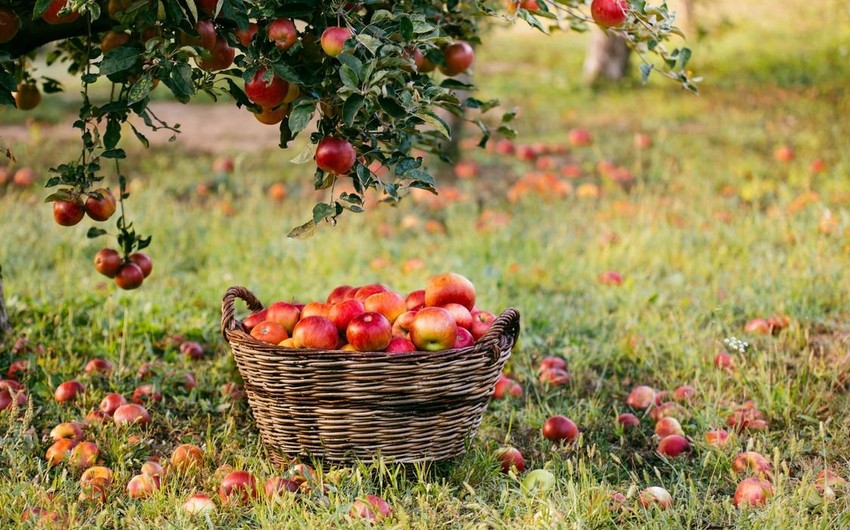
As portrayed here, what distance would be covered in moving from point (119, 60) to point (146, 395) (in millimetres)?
1292

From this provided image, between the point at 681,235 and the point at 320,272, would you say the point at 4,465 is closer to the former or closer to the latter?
the point at 320,272

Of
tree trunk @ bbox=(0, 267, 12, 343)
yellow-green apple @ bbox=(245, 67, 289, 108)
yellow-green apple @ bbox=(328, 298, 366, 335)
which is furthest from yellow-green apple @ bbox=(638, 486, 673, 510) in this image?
tree trunk @ bbox=(0, 267, 12, 343)

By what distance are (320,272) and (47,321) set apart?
4.76 feet

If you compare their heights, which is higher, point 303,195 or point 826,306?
point 826,306

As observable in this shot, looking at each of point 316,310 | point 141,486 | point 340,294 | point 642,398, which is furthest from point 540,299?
point 141,486

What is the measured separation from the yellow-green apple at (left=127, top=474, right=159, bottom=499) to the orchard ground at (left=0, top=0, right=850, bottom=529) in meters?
0.02

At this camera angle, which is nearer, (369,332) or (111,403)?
(369,332)

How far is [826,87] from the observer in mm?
9422

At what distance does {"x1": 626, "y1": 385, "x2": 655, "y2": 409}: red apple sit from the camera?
10.5 ft

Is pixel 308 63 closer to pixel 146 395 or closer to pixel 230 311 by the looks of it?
pixel 230 311

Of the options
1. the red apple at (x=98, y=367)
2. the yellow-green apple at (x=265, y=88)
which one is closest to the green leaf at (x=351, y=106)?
the yellow-green apple at (x=265, y=88)

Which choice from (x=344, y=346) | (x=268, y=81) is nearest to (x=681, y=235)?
(x=344, y=346)

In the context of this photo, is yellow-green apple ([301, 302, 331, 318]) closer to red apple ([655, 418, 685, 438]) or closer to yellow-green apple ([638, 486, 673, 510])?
yellow-green apple ([638, 486, 673, 510])

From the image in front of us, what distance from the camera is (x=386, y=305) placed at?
2693 millimetres
